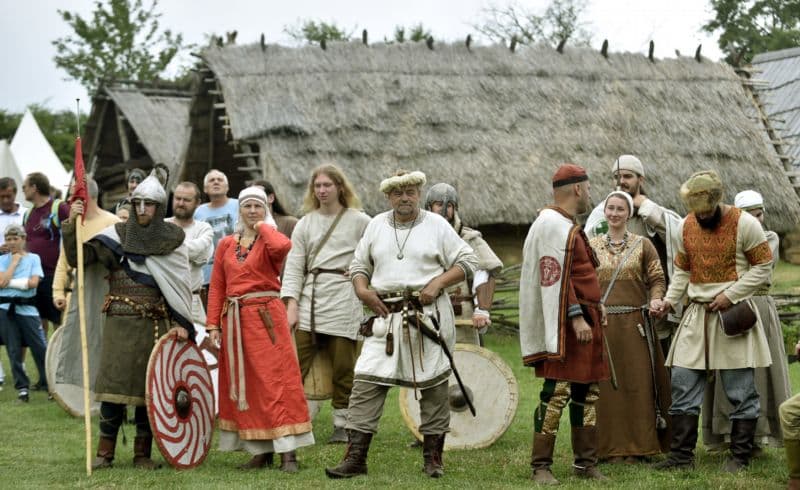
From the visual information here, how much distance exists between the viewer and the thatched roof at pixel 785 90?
25334 millimetres

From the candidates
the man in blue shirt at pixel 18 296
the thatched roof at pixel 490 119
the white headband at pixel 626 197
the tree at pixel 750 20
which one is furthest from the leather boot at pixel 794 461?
the tree at pixel 750 20

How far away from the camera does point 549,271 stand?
6676mm

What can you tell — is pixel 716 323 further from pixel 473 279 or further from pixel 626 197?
pixel 473 279

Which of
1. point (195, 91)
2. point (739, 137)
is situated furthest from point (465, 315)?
point (739, 137)

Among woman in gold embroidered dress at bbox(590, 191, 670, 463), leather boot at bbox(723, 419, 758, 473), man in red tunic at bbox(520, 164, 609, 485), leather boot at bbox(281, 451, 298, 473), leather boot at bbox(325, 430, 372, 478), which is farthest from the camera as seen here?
woman in gold embroidered dress at bbox(590, 191, 670, 463)

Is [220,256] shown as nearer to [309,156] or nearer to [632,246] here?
[632,246]

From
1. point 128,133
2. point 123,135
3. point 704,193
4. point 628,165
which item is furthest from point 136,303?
point 128,133

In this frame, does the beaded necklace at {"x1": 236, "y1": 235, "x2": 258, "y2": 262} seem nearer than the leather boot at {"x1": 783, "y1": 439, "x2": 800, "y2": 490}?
No

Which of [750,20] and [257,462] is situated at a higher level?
[750,20]

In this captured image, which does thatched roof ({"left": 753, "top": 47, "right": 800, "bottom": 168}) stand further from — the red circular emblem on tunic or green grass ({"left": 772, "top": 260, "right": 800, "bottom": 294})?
the red circular emblem on tunic

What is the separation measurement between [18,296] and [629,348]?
6070mm

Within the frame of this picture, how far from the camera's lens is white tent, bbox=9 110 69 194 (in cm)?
2644

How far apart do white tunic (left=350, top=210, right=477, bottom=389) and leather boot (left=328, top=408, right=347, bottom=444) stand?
1504mm

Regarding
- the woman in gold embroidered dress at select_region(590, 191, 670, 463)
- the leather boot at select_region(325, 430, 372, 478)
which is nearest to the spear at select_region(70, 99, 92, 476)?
the leather boot at select_region(325, 430, 372, 478)
